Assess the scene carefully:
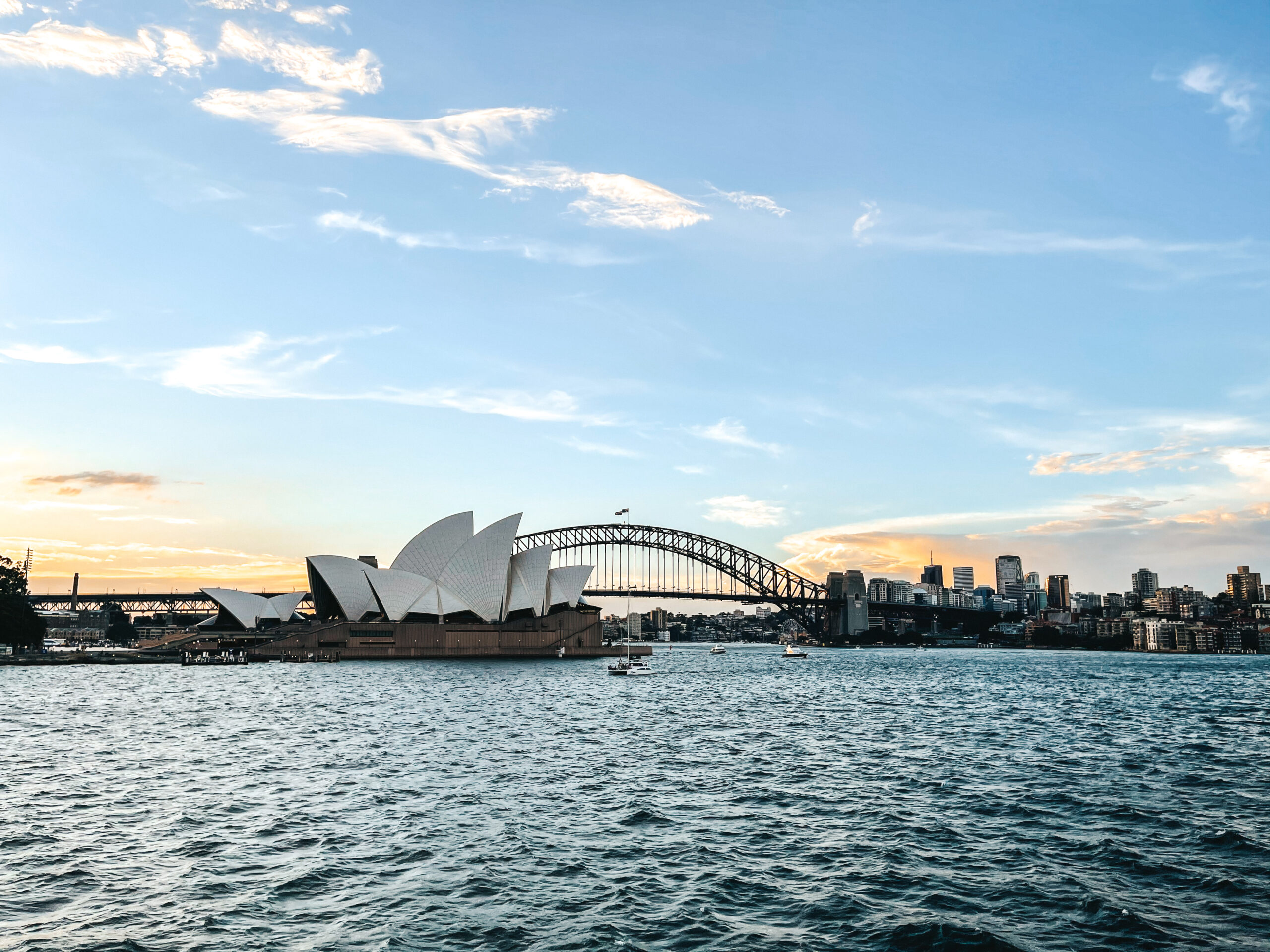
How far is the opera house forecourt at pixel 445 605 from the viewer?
10706 cm

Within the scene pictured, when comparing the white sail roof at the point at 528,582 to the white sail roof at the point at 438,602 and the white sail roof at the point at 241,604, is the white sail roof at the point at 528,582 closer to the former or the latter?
the white sail roof at the point at 438,602

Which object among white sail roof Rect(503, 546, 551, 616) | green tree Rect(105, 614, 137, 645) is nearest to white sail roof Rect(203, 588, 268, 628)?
white sail roof Rect(503, 546, 551, 616)

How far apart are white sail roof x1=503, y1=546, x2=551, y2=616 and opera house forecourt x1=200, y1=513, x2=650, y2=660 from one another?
0.09 metres

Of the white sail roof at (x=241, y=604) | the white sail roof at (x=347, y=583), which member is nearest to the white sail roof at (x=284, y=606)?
the white sail roof at (x=241, y=604)

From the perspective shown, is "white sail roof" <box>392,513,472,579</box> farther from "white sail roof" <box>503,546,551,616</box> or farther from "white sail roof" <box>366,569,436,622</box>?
"white sail roof" <box>503,546,551,616</box>

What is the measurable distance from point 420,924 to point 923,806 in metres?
13.3

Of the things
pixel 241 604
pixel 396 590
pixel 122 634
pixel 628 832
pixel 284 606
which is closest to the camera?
pixel 628 832

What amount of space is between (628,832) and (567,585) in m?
103

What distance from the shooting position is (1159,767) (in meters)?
27.3

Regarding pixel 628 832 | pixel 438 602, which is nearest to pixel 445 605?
pixel 438 602

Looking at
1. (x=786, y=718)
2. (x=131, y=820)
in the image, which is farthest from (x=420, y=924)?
(x=786, y=718)

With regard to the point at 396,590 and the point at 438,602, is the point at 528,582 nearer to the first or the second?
the point at 438,602

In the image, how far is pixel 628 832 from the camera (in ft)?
61.3

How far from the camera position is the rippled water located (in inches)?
510
